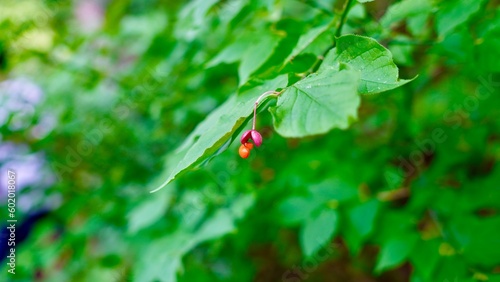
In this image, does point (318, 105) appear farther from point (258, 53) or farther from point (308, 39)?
point (258, 53)

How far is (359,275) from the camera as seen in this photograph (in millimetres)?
2715

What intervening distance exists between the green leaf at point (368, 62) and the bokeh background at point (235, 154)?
14 centimetres

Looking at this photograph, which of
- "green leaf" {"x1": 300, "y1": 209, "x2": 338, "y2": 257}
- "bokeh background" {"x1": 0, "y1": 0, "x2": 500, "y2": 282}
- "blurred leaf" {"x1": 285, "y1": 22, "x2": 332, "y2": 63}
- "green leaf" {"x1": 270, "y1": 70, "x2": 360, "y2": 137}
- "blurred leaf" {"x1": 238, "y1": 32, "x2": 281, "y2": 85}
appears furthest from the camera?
"green leaf" {"x1": 300, "y1": 209, "x2": 338, "y2": 257}

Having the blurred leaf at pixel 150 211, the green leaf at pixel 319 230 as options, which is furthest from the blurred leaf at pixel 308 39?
the blurred leaf at pixel 150 211

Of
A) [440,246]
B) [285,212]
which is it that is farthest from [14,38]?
[440,246]

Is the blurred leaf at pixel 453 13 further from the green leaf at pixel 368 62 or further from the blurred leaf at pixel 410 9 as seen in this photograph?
the green leaf at pixel 368 62

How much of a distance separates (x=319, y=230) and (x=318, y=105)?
840 mm

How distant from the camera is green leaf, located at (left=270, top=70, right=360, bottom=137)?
486 mm

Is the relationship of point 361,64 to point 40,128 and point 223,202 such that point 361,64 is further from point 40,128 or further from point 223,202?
point 40,128

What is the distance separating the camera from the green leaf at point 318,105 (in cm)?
49

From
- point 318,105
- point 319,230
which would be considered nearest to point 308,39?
point 318,105

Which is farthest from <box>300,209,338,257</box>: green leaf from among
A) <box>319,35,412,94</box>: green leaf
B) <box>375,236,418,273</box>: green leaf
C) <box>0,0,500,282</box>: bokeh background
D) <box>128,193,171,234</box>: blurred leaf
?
<box>319,35,412,94</box>: green leaf

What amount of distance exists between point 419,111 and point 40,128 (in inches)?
76.5

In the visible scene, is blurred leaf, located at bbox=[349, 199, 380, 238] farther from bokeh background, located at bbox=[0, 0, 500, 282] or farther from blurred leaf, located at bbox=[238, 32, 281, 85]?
blurred leaf, located at bbox=[238, 32, 281, 85]
